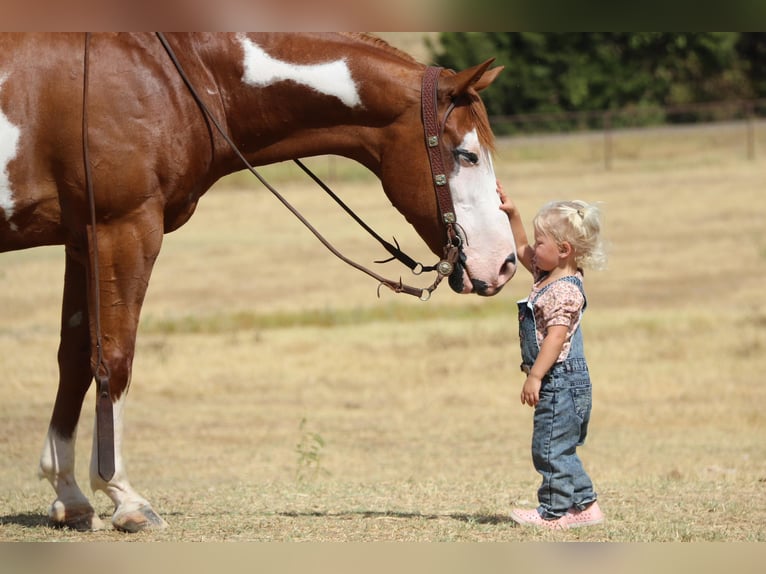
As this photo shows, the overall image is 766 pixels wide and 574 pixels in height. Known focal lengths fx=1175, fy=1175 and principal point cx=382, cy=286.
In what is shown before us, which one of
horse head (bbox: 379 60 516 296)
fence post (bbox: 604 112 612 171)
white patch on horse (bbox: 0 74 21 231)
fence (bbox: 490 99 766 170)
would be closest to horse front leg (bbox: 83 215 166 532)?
white patch on horse (bbox: 0 74 21 231)

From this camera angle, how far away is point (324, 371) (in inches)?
549

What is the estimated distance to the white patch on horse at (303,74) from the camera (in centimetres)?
504

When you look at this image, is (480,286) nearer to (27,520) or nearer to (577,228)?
(577,228)

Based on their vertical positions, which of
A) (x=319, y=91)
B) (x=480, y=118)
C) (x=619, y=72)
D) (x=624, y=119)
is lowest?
(x=480, y=118)

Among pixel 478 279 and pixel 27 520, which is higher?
pixel 478 279

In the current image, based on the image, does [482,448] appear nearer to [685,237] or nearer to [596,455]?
[596,455]

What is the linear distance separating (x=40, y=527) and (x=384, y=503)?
1.61 meters

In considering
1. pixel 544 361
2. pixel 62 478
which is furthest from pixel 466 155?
pixel 62 478

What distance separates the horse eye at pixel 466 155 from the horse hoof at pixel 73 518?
2254 mm

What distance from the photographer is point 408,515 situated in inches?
209

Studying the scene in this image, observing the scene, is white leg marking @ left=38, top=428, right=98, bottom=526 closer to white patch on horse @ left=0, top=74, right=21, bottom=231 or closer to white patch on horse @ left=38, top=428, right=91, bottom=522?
white patch on horse @ left=38, top=428, right=91, bottom=522

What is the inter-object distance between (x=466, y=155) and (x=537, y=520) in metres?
1.55

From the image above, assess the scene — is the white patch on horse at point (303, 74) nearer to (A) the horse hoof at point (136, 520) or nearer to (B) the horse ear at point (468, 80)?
(B) the horse ear at point (468, 80)

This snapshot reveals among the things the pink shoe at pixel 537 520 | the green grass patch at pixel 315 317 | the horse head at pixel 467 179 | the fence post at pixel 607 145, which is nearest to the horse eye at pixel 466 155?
the horse head at pixel 467 179
